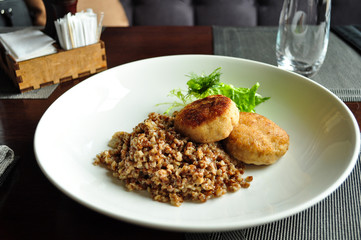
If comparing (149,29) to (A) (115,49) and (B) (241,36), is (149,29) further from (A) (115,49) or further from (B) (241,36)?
(B) (241,36)

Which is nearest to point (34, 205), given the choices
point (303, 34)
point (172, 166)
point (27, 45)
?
point (172, 166)

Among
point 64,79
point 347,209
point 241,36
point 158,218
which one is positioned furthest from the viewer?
point 241,36

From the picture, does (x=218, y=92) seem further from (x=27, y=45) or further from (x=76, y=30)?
(x=27, y=45)

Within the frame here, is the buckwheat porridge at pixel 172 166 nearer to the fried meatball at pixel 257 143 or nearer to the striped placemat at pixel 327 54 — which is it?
the fried meatball at pixel 257 143

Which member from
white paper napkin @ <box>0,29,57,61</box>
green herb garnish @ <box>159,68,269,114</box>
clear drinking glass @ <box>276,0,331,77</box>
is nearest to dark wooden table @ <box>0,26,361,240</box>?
white paper napkin @ <box>0,29,57,61</box>

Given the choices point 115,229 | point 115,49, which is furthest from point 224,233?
point 115,49

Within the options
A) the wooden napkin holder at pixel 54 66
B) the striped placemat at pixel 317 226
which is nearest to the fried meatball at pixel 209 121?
the striped placemat at pixel 317 226
